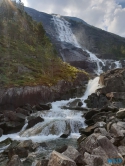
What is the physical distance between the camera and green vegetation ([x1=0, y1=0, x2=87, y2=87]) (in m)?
37.0

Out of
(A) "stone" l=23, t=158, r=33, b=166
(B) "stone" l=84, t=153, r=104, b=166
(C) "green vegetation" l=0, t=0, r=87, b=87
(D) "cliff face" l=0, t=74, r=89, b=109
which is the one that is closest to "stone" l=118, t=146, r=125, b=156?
(B) "stone" l=84, t=153, r=104, b=166

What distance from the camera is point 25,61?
48.8m

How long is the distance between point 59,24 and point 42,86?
4353 inches

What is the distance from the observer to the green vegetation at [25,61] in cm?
3695

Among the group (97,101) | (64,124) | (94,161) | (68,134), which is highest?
(97,101)

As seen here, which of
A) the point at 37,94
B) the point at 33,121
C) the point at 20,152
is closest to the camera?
the point at 20,152

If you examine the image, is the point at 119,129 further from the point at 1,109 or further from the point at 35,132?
the point at 1,109

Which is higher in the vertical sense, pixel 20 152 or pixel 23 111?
pixel 23 111

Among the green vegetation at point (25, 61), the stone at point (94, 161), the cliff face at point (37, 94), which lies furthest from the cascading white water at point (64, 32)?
Answer: the stone at point (94, 161)

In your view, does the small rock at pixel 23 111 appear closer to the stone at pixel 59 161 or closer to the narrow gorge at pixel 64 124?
the narrow gorge at pixel 64 124

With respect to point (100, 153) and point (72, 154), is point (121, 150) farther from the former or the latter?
point (72, 154)

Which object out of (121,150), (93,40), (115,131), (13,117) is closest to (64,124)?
(13,117)

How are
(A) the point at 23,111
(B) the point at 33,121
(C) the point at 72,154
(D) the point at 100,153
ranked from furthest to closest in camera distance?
(A) the point at 23,111
(B) the point at 33,121
(D) the point at 100,153
(C) the point at 72,154

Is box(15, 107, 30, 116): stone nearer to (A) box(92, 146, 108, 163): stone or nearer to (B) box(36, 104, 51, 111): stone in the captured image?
(B) box(36, 104, 51, 111): stone
